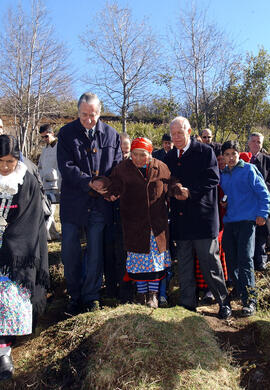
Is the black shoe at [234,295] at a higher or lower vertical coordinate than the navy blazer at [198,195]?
lower

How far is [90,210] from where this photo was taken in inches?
147

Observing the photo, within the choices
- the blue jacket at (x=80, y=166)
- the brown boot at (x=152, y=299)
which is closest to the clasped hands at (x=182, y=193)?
the blue jacket at (x=80, y=166)

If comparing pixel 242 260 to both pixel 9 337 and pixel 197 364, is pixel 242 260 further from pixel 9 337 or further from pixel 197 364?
pixel 9 337

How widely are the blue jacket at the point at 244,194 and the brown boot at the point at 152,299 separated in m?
1.23

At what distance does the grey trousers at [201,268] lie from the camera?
3.71 meters

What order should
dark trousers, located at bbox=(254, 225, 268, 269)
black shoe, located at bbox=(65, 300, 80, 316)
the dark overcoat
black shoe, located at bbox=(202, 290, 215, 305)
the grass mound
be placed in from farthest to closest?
the dark overcoat
dark trousers, located at bbox=(254, 225, 268, 269)
black shoe, located at bbox=(202, 290, 215, 305)
black shoe, located at bbox=(65, 300, 80, 316)
the grass mound

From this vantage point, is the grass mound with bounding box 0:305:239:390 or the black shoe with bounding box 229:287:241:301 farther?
the black shoe with bounding box 229:287:241:301

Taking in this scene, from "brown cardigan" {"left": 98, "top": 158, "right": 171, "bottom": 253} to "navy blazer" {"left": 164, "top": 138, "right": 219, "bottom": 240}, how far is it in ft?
0.73

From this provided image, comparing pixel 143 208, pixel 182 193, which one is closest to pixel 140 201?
pixel 143 208

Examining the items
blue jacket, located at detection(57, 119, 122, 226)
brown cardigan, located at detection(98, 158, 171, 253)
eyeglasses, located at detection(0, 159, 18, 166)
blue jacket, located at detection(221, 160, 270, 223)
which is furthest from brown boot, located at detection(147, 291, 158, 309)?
eyeglasses, located at detection(0, 159, 18, 166)

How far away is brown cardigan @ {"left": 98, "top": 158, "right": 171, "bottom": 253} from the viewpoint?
12.0ft

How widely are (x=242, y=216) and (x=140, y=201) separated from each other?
124 cm

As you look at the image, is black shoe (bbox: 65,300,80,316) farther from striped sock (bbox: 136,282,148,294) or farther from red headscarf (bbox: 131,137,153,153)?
red headscarf (bbox: 131,137,153,153)

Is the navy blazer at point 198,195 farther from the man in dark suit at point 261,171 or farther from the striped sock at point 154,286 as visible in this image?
the man in dark suit at point 261,171
